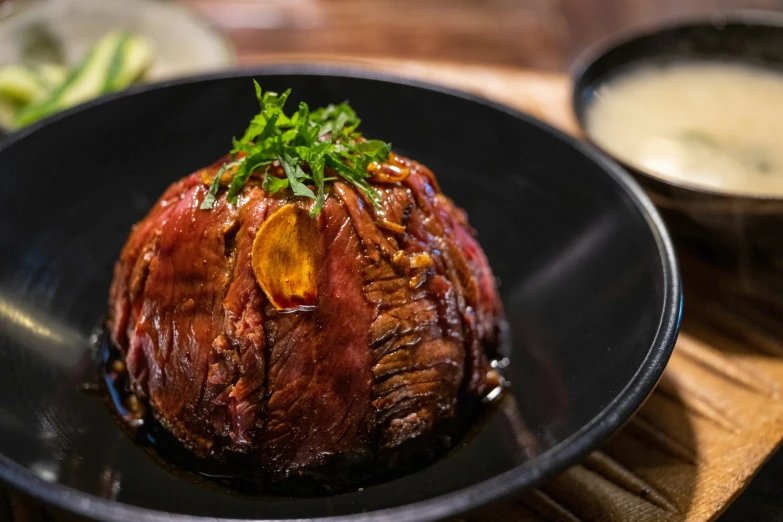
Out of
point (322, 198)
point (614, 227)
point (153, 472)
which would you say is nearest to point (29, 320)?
point (153, 472)

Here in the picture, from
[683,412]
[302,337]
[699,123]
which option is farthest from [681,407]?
[699,123]

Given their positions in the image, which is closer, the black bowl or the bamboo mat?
the black bowl

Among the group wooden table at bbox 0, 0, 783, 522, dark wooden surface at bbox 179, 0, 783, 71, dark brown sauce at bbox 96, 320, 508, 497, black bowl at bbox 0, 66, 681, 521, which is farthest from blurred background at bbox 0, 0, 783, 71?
dark brown sauce at bbox 96, 320, 508, 497

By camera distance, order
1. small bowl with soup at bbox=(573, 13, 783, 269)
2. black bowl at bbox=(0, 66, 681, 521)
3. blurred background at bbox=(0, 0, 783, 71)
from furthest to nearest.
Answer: blurred background at bbox=(0, 0, 783, 71)
small bowl with soup at bbox=(573, 13, 783, 269)
black bowl at bbox=(0, 66, 681, 521)

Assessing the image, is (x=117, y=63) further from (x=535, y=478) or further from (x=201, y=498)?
(x=535, y=478)

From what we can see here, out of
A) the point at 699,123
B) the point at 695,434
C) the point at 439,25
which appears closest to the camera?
the point at 695,434

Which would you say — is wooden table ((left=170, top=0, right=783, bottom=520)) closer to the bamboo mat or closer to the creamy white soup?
the bamboo mat

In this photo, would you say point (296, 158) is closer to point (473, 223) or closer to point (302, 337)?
point (302, 337)

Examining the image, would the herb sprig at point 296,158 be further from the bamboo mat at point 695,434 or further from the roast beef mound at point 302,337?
the bamboo mat at point 695,434
